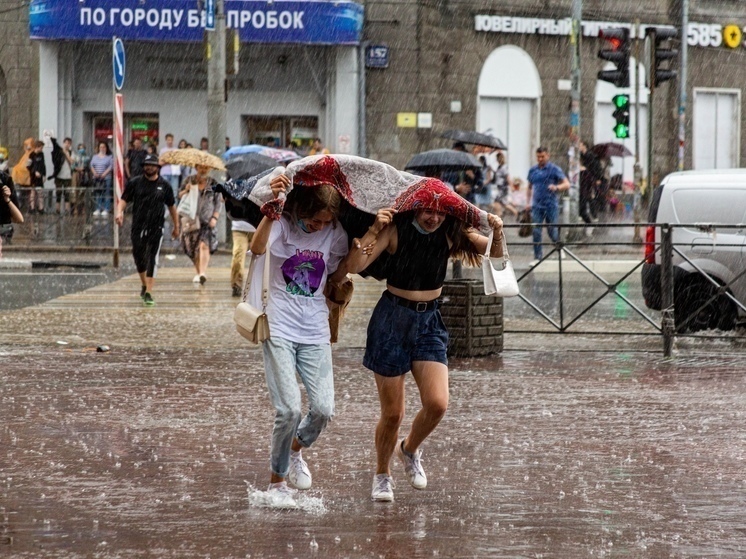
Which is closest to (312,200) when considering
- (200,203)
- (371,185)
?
(371,185)

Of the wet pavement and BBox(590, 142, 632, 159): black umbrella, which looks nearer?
the wet pavement

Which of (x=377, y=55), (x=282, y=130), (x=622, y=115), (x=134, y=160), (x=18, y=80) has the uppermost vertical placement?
(x=377, y=55)

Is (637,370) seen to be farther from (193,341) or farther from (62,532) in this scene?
(62,532)

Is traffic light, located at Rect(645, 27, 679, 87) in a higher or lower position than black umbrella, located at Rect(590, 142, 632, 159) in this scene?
higher

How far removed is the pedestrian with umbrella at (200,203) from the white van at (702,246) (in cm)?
630

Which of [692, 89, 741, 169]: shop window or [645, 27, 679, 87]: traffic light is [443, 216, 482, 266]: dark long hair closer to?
[645, 27, 679, 87]: traffic light

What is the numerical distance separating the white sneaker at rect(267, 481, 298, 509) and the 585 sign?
30.8 meters

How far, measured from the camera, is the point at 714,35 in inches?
1393

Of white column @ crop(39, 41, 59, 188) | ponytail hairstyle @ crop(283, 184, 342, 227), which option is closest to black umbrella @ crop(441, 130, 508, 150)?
white column @ crop(39, 41, 59, 188)

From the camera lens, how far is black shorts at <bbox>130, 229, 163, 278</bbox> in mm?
15672

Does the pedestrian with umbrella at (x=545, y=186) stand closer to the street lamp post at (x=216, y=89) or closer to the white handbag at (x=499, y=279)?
the street lamp post at (x=216, y=89)

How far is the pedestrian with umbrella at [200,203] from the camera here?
17.4 m

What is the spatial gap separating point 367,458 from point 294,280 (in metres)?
1.54

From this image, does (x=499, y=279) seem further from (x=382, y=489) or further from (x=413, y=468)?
(x=382, y=489)
